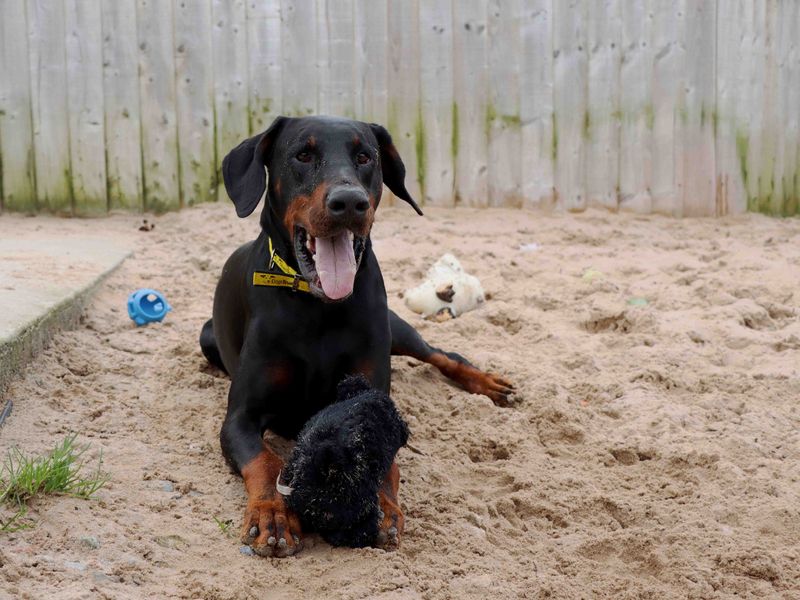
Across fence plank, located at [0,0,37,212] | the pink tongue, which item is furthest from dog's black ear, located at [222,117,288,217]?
fence plank, located at [0,0,37,212]

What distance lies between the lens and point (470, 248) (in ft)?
20.3

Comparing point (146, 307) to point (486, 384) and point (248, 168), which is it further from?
point (486, 384)

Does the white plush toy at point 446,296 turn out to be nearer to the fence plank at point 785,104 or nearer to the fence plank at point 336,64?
the fence plank at point 336,64

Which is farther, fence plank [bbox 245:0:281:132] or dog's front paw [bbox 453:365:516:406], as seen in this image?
fence plank [bbox 245:0:281:132]

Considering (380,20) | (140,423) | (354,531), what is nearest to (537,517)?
(354,531)

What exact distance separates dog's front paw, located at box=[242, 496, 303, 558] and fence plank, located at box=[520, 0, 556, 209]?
15.1 feet

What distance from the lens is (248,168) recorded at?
3.45 meters

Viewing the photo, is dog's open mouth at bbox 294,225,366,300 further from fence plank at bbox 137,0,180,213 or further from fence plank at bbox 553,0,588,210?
fence plank at bbox 553,0,588,210

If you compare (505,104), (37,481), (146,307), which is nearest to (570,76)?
(505,104)

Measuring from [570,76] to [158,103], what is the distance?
2934 millimetres

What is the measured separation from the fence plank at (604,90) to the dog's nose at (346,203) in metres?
4.31

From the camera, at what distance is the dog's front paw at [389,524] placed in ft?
9.08

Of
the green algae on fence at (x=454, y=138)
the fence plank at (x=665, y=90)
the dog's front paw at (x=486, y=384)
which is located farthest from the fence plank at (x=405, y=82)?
the dog's front paw at (x=486, y=384)

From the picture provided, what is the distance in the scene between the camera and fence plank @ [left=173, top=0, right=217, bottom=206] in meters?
6.82
